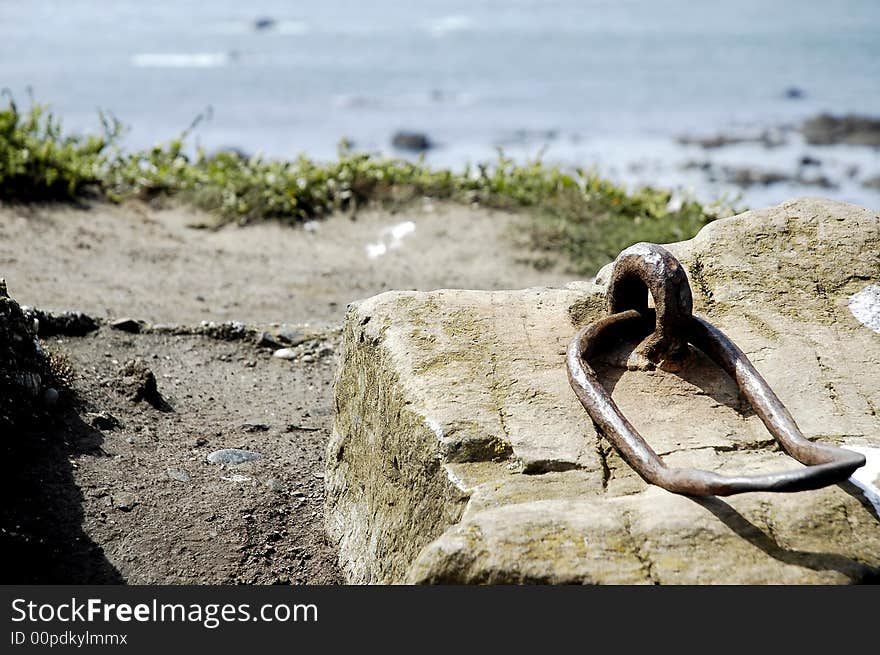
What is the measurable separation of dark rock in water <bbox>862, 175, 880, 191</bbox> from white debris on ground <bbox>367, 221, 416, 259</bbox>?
10.8m

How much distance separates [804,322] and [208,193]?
639cm

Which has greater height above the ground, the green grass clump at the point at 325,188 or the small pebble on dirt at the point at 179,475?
the green grass clump at the point at 325,188

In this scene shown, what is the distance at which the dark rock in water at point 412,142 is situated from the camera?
18641 millimetres

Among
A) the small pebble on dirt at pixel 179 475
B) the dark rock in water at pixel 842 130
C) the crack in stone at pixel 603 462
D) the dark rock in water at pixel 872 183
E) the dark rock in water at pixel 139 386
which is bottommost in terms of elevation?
the dark rock in water at pixel 872 183

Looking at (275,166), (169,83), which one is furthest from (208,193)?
(169,83)

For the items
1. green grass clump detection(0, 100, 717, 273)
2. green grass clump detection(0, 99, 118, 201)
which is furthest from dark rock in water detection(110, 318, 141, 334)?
green grass clump detection(0, 99, 118, 201)

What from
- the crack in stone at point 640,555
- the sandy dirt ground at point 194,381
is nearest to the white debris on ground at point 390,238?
the sandy dirt ground at point 194,381

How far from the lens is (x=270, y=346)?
239 inches

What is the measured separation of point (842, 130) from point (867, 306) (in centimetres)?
1849

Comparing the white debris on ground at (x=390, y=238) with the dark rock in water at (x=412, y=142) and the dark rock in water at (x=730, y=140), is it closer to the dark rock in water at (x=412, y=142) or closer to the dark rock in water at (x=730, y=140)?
the dark rock in water at (x=412, y=142)

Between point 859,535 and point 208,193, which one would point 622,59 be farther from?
point 859,535

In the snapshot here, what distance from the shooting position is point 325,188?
907 cm

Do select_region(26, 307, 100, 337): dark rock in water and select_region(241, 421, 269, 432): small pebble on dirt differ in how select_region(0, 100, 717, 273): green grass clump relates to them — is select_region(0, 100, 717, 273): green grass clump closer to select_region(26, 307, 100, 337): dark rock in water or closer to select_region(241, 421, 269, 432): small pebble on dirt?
select_region(26, 307, 100, 337): dark rock in water

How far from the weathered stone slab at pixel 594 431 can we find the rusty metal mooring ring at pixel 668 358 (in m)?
0.09
